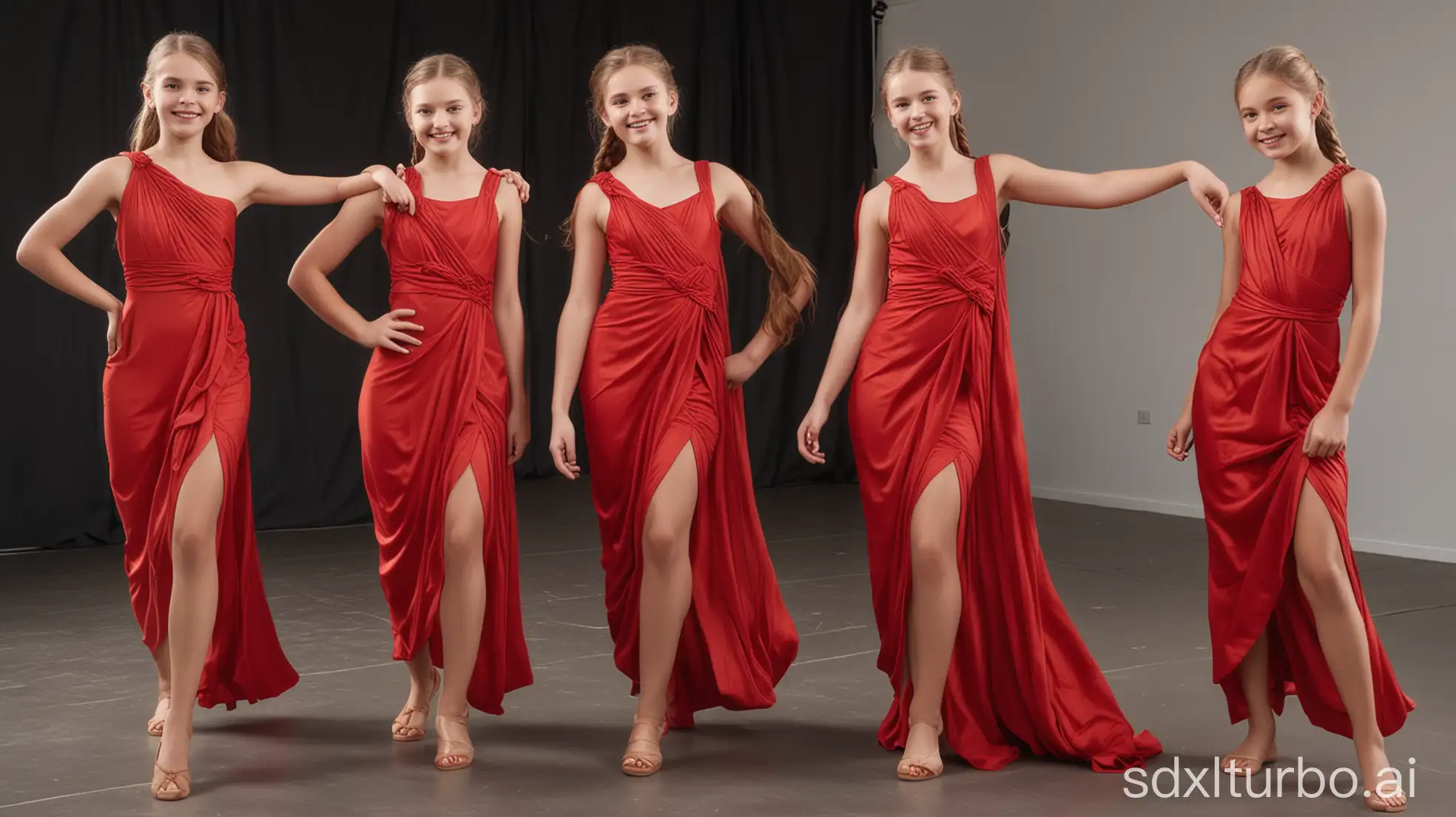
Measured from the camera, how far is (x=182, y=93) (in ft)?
11.3

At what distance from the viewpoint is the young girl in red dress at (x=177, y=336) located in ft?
11.0

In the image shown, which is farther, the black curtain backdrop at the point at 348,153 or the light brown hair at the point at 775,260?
the black curtain backdrop at the point at 348,153

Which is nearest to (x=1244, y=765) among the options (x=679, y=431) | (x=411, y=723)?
(x=679, y=431)

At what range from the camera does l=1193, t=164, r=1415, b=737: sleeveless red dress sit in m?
3.19

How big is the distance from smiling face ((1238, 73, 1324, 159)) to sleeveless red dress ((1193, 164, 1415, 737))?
10 centimetres

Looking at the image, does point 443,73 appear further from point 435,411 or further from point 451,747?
point 451,747

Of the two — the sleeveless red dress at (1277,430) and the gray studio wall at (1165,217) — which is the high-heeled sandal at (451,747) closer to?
the sleeveless red dress at (1277,430)

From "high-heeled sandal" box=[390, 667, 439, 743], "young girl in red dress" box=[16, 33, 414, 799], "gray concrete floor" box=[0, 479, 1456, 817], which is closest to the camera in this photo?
"gray concrete floor" box=[0, 479, 1456, 817]

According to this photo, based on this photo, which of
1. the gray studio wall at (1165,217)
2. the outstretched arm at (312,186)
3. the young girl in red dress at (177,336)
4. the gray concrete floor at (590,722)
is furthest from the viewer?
the gray studio wall at (1165,217)

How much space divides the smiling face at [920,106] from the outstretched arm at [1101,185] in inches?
6.2

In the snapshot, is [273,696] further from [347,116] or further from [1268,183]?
[347,116]

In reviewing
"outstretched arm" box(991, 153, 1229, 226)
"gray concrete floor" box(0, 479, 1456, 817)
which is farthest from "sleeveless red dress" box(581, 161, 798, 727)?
"outstretched arm" box(991, 153, 1229, 226)

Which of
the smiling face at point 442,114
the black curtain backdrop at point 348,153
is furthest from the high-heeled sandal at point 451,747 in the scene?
the black curtain backdrop at point 348,153

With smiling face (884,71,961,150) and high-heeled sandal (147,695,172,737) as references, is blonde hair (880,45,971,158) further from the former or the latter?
high-heeled sandal (147,695,172,737)
